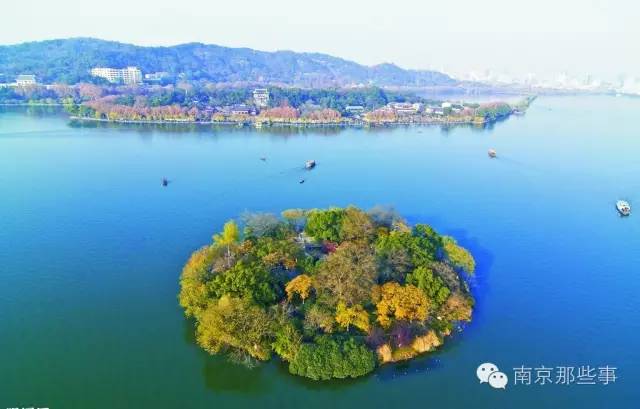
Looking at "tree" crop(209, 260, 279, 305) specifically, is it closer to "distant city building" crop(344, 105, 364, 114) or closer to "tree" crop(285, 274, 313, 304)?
"tree" crop(285, 274, 313, 304)

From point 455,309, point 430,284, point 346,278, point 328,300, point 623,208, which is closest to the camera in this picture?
point 328,300

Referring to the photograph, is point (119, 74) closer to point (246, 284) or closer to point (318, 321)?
point (246, 284)

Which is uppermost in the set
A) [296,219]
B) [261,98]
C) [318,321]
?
[261,98]

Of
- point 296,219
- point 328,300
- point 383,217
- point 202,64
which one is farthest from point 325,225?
point 202,64

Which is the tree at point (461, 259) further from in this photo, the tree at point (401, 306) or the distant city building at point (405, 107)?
the distant city building at point (405, 107)

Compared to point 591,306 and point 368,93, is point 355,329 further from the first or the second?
point 368,93

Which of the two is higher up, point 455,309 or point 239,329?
point 239,329

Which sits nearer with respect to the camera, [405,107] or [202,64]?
[405,107]
